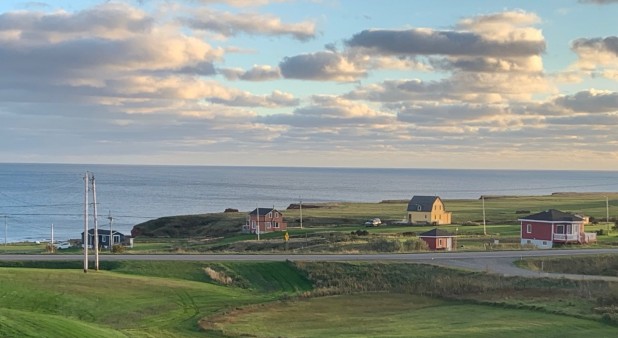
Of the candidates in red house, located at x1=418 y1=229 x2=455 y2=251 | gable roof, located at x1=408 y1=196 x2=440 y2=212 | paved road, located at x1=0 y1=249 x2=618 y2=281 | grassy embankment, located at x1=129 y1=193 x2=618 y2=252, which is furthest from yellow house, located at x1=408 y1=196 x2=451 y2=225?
paved road, located at x1=0 y1=249 x2=618 y2=281

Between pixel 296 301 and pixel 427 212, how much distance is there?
66.6 metres

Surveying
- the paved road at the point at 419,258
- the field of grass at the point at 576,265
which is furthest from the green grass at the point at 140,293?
the field of grass at the point at 576,265

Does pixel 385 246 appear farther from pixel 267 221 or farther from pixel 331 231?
pixel 267 221

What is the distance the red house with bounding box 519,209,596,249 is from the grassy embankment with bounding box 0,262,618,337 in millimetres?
26735

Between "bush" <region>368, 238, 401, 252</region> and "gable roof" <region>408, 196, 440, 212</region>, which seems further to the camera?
"gable roof" <region>408, 196, 440, 212</region>

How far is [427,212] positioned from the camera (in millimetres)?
101250

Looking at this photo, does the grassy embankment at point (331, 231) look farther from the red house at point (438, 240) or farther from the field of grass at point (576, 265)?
the field of grass at point (576, 265)

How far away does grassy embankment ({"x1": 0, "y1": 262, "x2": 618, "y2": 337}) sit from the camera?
2834cm

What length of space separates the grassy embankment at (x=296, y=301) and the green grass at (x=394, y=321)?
4cm

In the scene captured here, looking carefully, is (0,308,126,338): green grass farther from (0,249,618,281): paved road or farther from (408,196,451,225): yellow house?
(408,196,451,225): yellow house

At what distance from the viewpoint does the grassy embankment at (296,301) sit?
28.3 m

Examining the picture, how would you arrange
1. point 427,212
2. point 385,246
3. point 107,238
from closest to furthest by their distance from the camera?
point 385,246
point 107,238
point 427,212

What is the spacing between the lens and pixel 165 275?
43.0 m

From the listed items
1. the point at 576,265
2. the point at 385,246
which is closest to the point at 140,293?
the point at 385,246
